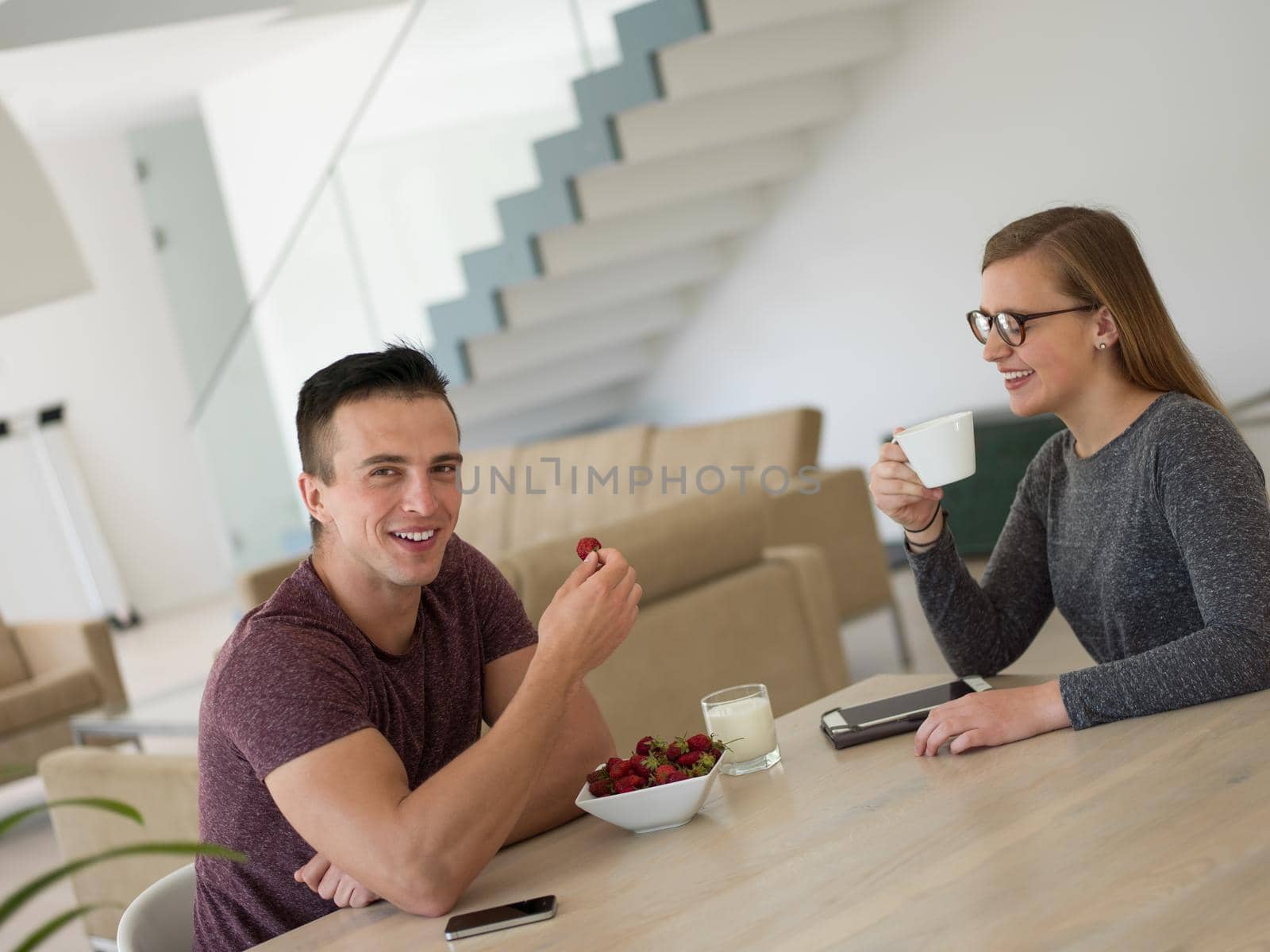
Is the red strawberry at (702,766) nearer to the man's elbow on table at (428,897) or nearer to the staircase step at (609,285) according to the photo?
the man's elbow on table at (428,897)

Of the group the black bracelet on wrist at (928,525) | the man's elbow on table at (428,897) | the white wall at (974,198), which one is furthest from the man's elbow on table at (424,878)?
the white wall at (974,198)

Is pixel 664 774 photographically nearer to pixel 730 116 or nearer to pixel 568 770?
pixel 568 770

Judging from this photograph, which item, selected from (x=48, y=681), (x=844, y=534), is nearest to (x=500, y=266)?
(x=844, y=534)

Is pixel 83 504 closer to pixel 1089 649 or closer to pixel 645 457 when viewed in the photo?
pixel 645 457

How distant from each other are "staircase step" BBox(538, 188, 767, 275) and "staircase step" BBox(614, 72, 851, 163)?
0.45 metres

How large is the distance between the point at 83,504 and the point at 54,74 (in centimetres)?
341

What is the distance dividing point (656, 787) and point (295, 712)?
38 cm

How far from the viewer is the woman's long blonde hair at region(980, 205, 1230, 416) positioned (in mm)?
1651

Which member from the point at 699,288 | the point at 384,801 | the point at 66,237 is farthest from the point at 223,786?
the point at 699,288

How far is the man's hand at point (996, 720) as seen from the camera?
56.0 inches

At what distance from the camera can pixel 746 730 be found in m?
1.54

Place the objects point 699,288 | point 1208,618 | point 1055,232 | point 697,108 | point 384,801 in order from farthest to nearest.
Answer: point 699,288 → point 697,108 → point 1055,232 → point 1208,618 → point 384,801

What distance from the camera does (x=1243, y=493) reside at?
1481 mm

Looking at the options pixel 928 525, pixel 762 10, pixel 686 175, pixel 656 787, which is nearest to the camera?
pixel 656 787
